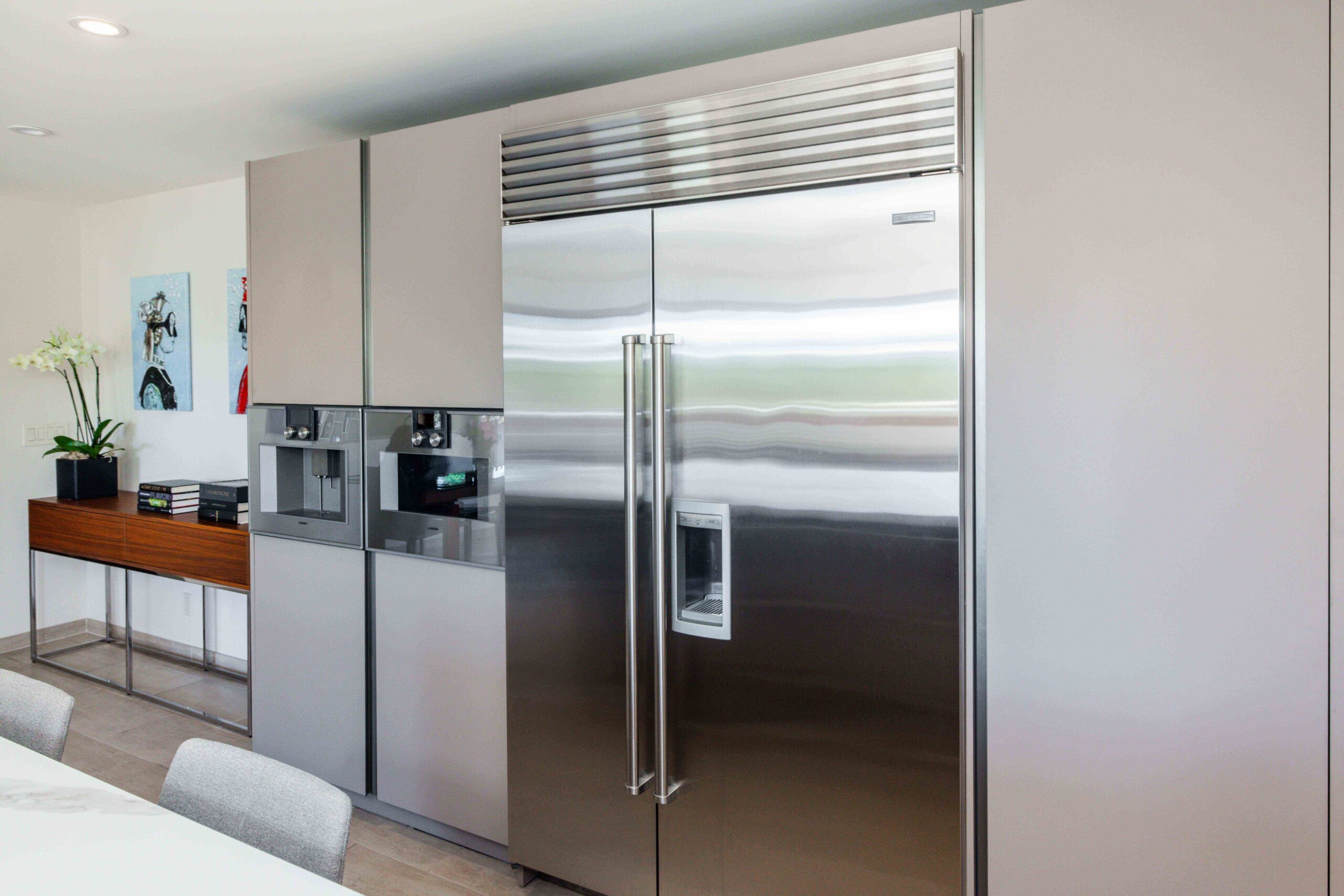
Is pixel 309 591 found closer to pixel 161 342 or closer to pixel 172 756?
pixel 172 756

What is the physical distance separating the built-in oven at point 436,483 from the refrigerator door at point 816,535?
70cm

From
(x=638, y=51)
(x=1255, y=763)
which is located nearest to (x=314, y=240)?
(x=638, y=51)

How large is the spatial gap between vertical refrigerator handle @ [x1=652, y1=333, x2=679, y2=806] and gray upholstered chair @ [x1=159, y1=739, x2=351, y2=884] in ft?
2.88

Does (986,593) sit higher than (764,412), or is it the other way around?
(764,412)

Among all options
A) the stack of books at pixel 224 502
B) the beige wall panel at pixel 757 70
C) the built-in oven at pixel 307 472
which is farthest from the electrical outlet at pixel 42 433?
the beige wall panel at pixel 757 70

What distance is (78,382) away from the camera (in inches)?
182

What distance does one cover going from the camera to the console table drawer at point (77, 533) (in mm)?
3898

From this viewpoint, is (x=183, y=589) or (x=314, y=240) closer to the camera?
(x=314, y=240)

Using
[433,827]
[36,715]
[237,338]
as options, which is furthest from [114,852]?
[237,338]

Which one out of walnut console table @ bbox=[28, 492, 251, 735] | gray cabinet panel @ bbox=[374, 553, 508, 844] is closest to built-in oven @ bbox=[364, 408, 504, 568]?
gray cabinet panel @ bbox=[374, 553, 508, 844]

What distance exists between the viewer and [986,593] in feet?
5.70

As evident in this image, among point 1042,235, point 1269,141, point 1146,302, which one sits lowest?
point 1146,302

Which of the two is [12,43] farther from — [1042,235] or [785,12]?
[1042,235]

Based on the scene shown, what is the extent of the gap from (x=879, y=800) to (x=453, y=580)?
1400 mm
